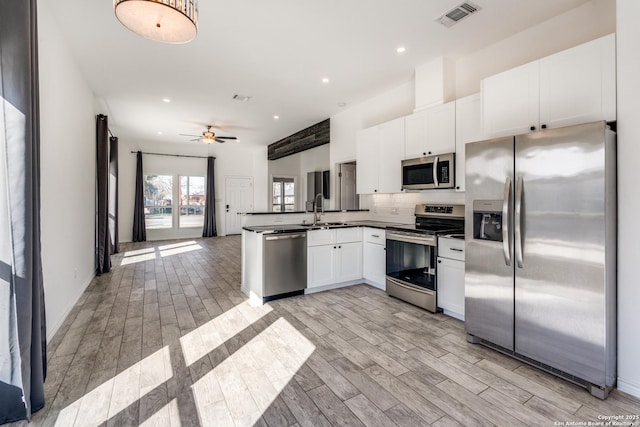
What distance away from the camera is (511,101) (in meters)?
2.66

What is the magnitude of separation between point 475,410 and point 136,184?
966 centimetres

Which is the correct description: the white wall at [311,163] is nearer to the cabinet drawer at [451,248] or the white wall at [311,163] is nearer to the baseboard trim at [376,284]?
the baseboard trim at [376,284]

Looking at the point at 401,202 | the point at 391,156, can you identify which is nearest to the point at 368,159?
the point at 391,156

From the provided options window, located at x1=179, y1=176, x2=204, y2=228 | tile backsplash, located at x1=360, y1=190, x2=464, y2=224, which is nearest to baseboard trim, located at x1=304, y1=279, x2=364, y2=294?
tile backsplash, located at x1=360, y1=190, x2=464, y2=224

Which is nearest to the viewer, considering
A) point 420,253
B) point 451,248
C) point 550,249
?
point 550,249

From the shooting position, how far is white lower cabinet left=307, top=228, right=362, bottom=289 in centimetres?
405

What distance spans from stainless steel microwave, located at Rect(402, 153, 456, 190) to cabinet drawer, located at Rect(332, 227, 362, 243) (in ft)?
2.99

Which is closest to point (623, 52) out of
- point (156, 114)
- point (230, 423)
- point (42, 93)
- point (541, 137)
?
point (541, 137)

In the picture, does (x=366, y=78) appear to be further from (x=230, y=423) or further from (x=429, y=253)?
(x=230, y=423)

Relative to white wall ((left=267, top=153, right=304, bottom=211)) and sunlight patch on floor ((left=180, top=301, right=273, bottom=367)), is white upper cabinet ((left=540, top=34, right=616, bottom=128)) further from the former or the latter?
white wall ((left=267, top=153, right=304, bottom=211))

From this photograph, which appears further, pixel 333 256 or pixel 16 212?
pixel 333 256

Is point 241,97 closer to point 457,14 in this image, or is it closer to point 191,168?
point 457,14

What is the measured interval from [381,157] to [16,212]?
3889mm

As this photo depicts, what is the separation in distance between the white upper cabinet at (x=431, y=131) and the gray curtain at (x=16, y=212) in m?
3.63
